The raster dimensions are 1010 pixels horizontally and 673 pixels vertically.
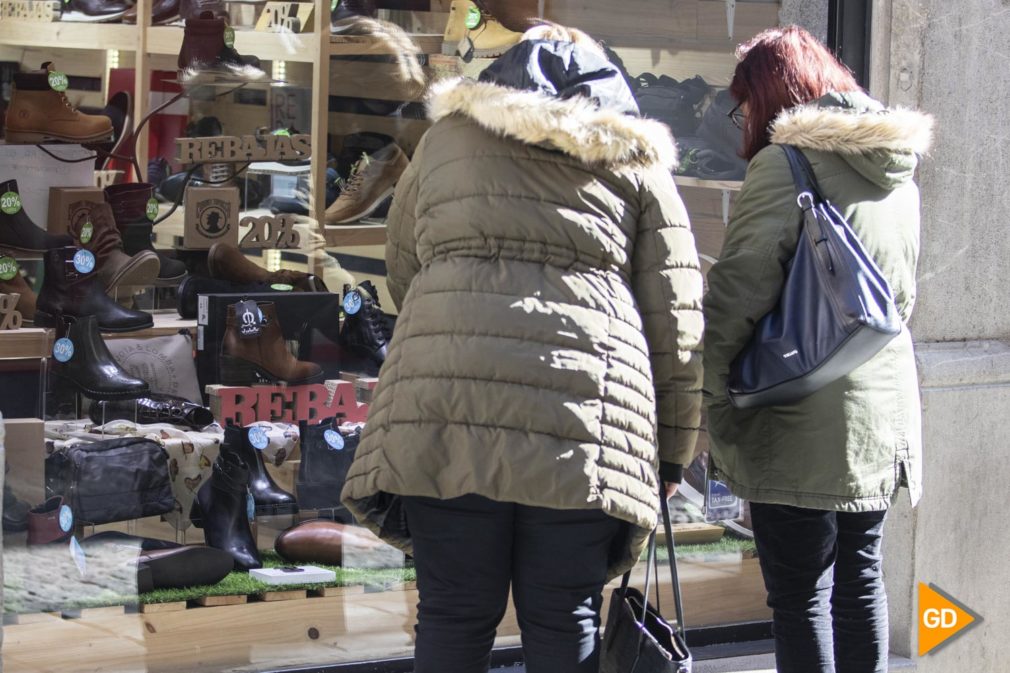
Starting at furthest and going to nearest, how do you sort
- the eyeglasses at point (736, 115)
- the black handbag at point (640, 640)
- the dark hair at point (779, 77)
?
1. the eyeglasses at point (736, 115)
2. the dark hair at point (779, 77)
3. the black handbag at point (640, 640)

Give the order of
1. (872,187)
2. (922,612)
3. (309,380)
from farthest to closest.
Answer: (922,612), (309,380), (872,187)

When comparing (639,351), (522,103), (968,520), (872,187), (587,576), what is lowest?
(968,520)

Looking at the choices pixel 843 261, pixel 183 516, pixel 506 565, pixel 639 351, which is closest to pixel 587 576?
pixel 506 565

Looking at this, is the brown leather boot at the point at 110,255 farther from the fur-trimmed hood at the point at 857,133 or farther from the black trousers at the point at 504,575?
the fur-trimmed hood at the point at 857,133

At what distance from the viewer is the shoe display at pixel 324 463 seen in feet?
13.8

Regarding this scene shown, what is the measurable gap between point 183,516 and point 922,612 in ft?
8.04

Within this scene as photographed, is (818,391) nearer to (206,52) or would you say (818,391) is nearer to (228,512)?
(228,512)

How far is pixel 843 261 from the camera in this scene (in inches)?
115

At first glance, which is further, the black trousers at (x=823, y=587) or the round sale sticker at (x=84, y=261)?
the round sale sticker at (x=84, y=261)

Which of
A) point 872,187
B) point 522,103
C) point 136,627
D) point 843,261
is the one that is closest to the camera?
point 522,103

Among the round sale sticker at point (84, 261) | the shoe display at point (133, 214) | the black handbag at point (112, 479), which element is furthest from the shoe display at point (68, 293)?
the black handbag at point (112, 479)

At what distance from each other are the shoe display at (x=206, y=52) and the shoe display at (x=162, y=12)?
0.04 metres

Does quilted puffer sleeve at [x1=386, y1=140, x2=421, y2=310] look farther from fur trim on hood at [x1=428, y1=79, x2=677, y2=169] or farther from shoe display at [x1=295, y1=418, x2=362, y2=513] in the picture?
shoe display at [x1=295, y1=418, x2=362, y2=513]

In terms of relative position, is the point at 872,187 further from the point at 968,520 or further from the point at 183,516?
the point at 183,516
